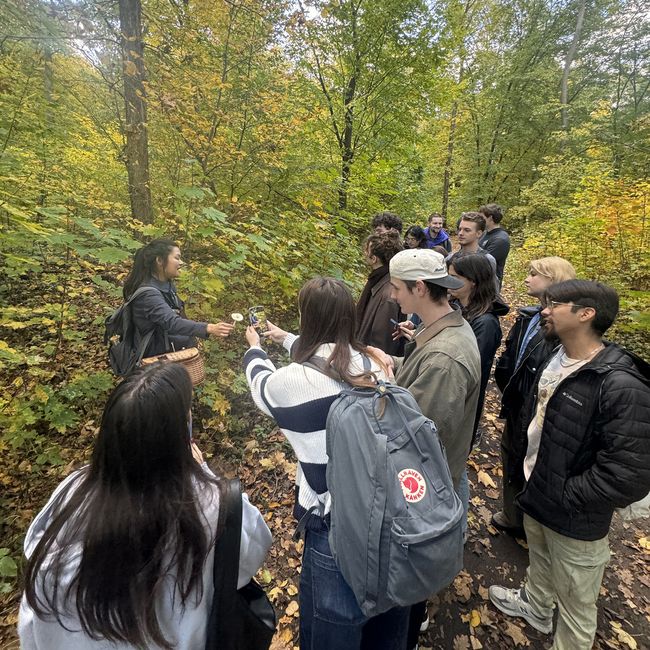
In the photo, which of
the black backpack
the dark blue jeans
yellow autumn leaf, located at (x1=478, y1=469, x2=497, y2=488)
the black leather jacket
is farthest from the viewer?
yellow autumn leaf, located at (x1=478, y1=469, x2=497, y2=488)

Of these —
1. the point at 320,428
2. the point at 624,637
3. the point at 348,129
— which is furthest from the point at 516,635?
the point at 348,129

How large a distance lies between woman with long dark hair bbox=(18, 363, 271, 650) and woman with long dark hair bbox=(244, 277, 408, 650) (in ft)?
1.67

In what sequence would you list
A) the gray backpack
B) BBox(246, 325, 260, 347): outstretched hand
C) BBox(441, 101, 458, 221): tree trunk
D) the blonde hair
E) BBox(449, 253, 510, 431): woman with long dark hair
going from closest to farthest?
the gray backpack < BBox(246, 325, 260, 347): outstretched hand < BBox(449, 253, 510, 431): woman with long dark hair < the blonde hair < BBox(441, 101, 458, 221): tree trunk

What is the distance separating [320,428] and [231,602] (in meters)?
0.74

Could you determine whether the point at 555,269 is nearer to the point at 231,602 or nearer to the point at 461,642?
the point at 461,642

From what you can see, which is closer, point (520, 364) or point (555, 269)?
point (520, 364)

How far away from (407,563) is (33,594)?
1290 mm

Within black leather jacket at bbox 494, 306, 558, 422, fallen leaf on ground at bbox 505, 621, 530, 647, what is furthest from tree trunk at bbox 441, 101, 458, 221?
fallen leaf on ground at bbox 505, 621, 530, 647

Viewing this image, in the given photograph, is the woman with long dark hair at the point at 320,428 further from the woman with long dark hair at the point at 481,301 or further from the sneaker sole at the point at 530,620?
the sneaker sole at the point at 530,620

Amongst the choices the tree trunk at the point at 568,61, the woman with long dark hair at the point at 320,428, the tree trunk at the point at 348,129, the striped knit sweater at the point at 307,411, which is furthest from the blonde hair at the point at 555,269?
the tree trunk at the point at 568,61

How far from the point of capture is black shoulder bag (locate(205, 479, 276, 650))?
4.05 ft

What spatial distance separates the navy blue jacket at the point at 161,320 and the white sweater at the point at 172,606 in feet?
7.14

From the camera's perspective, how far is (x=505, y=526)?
3422 millimetres

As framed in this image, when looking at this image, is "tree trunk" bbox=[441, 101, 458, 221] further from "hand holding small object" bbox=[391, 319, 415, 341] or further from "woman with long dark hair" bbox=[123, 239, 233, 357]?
"woman with long dark hair" bbox=[123, 239, 233, 357]
